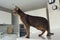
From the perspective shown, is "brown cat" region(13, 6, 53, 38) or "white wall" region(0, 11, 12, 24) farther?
"white wall" region(0, 11, 12, 24)

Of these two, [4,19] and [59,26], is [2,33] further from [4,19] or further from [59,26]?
[59,26]

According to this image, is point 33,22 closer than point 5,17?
Yes

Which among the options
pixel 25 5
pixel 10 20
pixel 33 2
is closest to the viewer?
pixel 33 2

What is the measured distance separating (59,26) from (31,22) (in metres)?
0.30

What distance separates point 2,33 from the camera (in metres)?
2.93

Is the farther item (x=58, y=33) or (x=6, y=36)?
(x=6, y=36)

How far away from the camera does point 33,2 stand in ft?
8.05

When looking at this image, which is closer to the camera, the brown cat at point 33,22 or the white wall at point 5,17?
the brown cat at point 33,22

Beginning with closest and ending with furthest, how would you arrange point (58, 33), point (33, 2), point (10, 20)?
1. point (58, 33)
2. point (33, 2)
3. point (10, 20)


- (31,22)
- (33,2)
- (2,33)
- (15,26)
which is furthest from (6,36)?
(31,22)

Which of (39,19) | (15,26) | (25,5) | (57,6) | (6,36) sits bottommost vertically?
(6,36)

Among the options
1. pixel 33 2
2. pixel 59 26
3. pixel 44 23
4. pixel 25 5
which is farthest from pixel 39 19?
pixel 25 5

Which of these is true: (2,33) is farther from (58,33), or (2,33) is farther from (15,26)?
(58,33)

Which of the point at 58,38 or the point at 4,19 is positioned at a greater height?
the point at 4,19
